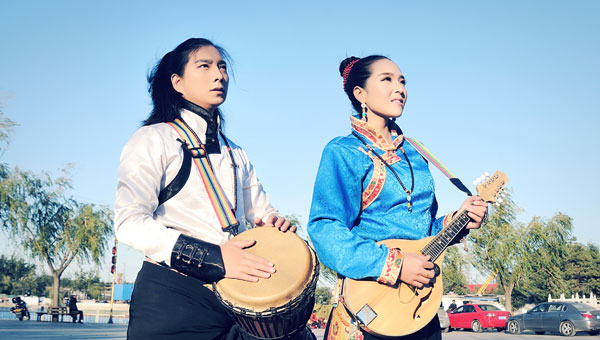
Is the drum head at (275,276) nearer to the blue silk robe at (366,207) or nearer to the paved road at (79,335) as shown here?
the blue silk robe at (366,207)

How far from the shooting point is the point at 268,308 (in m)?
2.15

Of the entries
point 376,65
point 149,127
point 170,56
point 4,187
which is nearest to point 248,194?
point 149,127

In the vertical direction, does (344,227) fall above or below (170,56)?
below

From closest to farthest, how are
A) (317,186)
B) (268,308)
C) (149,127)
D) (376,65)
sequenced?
(268,308) → (149,127) → (317,186) → (376,65)

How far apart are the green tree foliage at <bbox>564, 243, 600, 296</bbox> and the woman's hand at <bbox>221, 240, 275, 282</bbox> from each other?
5070cm

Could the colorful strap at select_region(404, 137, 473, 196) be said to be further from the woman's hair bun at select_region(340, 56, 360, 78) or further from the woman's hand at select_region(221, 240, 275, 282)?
the woman's hand at select_region(221, 240, 275, 282)

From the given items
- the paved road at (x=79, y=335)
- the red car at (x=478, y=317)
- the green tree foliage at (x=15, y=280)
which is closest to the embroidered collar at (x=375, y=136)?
the paved road at (x=79, y=335)

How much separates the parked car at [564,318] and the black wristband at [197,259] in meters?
19.5

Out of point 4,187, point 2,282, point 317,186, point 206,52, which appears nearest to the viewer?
point 206,52

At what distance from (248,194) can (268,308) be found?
930 mm

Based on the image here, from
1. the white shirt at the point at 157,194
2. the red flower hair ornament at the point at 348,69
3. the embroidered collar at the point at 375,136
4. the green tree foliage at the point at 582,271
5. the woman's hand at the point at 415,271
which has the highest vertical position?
the red flower hair ornament at the point at 348,69

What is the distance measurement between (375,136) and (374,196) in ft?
1.36

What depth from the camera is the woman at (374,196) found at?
280cm

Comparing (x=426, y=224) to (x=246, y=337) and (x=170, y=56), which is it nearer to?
(x=246, y=337)
